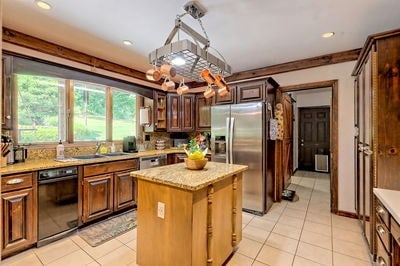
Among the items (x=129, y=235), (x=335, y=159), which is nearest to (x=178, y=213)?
(x=129, y=235)

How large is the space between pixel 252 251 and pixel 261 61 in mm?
2976

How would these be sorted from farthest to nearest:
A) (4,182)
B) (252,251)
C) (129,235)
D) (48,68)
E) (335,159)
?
(335,159)
(48,68)
(129,235)
(252,251)
(4,182)

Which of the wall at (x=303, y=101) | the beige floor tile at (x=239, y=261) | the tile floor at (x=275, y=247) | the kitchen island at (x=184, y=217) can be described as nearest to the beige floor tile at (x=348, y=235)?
the tile floor at (x=275, y=247)

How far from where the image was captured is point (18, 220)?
2.20 m

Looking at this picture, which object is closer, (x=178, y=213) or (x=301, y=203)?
(x=178, y=213)

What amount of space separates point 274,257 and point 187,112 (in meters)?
3.24

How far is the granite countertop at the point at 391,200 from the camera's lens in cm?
135

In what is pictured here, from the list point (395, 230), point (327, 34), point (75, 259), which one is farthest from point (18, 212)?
point (327, 34)

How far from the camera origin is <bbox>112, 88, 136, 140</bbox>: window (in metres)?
3.97

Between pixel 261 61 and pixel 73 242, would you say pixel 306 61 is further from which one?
pixel 73 242

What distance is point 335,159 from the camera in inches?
132

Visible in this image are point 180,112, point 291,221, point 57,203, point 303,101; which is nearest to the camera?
point 57,203

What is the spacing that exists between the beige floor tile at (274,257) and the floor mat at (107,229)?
1745 millimetres

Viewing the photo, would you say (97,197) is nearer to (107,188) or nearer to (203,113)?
(107,188)
